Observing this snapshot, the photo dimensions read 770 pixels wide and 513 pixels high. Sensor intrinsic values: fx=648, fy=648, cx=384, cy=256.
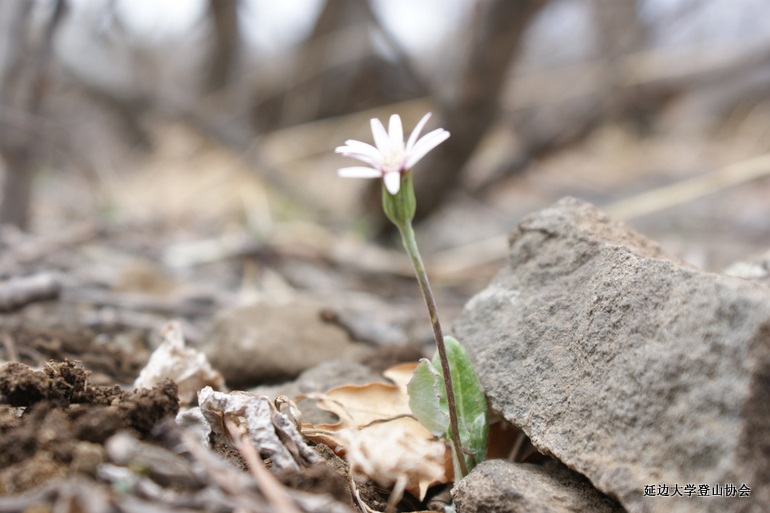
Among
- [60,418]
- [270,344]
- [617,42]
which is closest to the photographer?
[60,418]

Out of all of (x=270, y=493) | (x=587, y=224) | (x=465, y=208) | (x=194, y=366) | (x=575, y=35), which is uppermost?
(x=575, y=35)

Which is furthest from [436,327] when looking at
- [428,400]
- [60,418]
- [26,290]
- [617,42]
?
[617,42]

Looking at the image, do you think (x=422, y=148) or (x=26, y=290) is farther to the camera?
(x=26, y=290)

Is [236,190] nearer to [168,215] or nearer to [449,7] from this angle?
[168,215]

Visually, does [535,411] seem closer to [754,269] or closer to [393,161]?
[393,161]

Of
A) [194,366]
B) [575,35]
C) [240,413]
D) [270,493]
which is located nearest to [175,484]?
[270,493]
